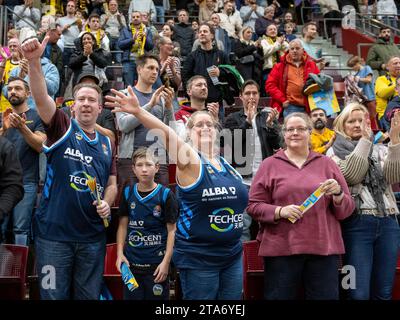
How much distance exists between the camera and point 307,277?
14.3 ft

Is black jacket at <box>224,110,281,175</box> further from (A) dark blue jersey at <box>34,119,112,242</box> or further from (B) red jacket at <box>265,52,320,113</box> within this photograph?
(B) red jacket at <box>265,52,320,113</box>

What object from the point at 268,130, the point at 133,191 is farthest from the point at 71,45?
the point at 133,191

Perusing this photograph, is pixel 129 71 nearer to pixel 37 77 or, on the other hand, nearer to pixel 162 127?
pixel 37 77

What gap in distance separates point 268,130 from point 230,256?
6.75 feet

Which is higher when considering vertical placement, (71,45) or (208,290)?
(71,45)

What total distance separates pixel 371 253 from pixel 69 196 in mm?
2199

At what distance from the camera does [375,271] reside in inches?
190

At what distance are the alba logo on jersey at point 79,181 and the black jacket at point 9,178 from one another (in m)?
0.33

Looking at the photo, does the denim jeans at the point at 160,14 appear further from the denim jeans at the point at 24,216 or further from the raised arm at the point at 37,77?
the raised arm at the point at 37,77

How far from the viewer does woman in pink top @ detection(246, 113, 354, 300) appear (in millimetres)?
4324

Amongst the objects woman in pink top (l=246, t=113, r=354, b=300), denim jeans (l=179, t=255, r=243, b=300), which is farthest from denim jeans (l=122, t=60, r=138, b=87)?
denim jeans (l=179, t=255, r=243, b=300)
